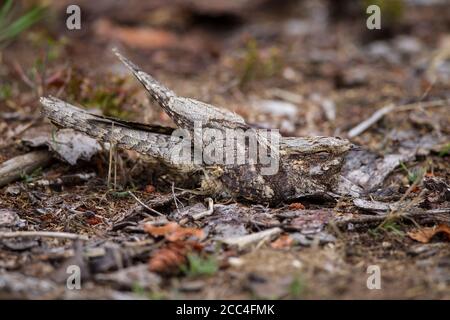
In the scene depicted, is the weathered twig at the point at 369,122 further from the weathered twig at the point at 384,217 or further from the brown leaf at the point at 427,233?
the brown leaf at the point at 427,233

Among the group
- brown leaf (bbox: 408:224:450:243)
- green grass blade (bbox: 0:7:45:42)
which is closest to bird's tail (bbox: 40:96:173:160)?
green grass blade (bbox: 0:7:45:42)

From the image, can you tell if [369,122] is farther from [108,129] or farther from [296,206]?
[108,129]

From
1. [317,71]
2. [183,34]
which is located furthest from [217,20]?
[317,71]

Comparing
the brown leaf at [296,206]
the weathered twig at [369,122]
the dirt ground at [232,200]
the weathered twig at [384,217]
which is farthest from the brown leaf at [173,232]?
the weathered twig at [369,122]

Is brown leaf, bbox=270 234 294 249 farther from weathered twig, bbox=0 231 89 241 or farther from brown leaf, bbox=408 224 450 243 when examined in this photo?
weathered twig, bbox=0 231 89 241
